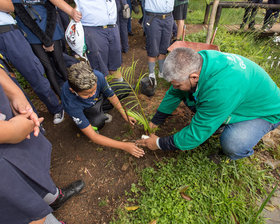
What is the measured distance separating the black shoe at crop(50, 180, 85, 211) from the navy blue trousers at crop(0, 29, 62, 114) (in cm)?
132

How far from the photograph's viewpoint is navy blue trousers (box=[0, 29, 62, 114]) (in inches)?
70.1

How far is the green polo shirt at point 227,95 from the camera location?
1298 millimetres

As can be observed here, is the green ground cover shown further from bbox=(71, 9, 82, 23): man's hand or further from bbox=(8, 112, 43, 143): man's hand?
bbox=(71, 9, 82, 23): man's hand

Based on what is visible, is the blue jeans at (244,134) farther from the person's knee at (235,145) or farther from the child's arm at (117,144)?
the child's arm at (117,144)

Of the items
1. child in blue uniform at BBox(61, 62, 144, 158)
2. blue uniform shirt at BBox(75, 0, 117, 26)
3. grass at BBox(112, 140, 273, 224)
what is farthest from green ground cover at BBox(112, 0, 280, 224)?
blue uniform shirt at BBox(75, 0, 117, 26)

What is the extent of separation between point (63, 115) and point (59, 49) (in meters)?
1.03

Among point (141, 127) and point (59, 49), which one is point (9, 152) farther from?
point (59, 49)

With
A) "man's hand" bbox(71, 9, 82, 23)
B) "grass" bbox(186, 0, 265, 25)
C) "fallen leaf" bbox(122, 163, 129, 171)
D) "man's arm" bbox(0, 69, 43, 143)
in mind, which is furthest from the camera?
"grass" bbox(186, 0, 265, 25)

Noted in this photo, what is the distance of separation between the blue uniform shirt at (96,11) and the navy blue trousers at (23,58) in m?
0.79

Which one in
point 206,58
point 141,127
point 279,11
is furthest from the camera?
point 279,11

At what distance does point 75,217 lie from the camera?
1630 millimetres

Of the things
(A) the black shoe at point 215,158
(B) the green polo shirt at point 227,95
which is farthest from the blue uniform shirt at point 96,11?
(A) the black shoe at point 215,158

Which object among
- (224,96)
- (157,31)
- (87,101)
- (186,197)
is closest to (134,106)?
(87,101)

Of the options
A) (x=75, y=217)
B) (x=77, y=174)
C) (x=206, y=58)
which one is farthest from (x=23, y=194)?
(x=206, y=58)
